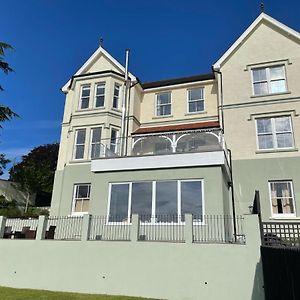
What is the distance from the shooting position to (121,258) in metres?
12.2

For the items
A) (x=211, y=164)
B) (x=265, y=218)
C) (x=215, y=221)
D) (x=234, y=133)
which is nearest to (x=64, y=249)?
(x=215, y=221)

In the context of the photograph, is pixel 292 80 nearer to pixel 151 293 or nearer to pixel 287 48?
pixel 287 48

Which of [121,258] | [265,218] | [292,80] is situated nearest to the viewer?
[121,258]

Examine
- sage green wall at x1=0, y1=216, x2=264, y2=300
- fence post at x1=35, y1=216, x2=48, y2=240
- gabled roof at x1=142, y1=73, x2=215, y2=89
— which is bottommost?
sage green wall at x1=0, y1=216, x2=264, y2=300

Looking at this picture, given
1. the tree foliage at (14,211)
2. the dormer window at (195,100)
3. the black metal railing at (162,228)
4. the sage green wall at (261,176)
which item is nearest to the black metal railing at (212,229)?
the black metal railing at (162,228)

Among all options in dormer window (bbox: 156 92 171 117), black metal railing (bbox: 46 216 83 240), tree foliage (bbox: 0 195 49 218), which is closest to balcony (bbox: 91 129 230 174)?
black metal railing (bbox: 46 216 83 240)

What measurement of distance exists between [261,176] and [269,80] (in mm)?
6656

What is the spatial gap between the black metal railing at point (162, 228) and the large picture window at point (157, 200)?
0.15 feet

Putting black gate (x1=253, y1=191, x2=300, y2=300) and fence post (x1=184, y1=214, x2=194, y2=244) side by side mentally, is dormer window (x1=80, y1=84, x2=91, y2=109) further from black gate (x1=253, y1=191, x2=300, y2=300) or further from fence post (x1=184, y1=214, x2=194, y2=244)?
black gate (x1=253, y1=191, x2=300, y2=300)

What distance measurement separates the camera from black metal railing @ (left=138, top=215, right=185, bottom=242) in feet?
44.5

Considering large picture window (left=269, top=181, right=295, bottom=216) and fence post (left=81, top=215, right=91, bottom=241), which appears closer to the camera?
fence post (left=81, top=215, right=91, bottom=241)

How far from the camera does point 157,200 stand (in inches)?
572

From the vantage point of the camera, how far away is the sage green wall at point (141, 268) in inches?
416

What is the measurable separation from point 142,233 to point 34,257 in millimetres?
4969
